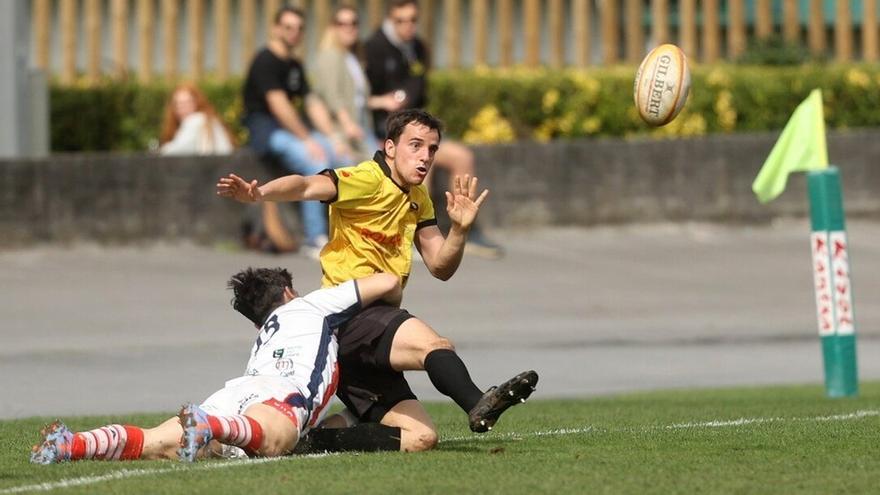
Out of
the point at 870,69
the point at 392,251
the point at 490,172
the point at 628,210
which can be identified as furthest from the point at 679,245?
the point at 392,251

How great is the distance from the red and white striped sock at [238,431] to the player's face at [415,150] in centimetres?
144

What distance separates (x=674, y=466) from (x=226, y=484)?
5.90 feet

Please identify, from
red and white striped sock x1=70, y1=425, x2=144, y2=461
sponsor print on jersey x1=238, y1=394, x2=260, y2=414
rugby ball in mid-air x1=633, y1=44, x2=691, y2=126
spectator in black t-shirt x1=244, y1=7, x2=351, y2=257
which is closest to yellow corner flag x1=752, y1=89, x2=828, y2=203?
rugby ball in mid-air x1=633, y1=44, x2=691, y2=126

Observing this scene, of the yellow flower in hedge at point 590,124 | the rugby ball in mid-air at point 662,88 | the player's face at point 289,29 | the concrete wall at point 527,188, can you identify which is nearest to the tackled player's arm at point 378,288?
the rugby ball in mid-air at point 662,88

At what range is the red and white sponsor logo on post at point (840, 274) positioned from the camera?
11.6m

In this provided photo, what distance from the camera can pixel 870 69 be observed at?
780 inches

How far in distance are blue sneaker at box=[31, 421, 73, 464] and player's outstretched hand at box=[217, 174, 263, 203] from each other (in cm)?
115

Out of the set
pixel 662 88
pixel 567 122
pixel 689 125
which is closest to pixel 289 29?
pixel 567 122

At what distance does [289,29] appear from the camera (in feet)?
53.0

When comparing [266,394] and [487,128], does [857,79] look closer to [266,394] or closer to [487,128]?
[487,128]

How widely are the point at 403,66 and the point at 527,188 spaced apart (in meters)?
1.93

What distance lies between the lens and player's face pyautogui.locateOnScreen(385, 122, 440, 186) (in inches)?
339

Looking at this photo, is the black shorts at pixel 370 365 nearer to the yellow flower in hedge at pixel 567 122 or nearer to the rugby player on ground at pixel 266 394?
the rugby player on ground at pixel 266 394

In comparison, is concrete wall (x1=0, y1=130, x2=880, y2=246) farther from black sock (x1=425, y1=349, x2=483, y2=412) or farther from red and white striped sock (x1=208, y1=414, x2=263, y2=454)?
red and white striped sock (x1=208, y1=414, x2=263, y2=454)
